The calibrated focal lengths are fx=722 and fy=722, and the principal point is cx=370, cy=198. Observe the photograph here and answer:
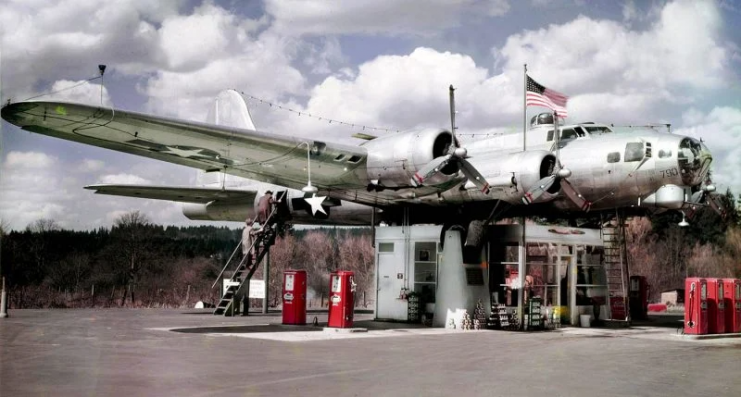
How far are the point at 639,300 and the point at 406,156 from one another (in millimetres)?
15132

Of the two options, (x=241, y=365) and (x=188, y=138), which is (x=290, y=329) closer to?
(x=188, y=138)

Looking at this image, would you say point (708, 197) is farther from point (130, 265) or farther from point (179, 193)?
point (130, 265)

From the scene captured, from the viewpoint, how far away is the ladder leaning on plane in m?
25.9

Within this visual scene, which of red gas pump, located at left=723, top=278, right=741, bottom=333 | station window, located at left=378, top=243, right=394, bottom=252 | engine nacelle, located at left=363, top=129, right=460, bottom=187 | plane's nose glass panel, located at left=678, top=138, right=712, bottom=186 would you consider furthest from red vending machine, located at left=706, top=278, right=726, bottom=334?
station window, located at left=378, top=243, right=394, bottom=252

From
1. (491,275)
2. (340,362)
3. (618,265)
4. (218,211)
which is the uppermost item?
(218,211)

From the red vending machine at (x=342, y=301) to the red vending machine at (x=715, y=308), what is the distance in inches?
413

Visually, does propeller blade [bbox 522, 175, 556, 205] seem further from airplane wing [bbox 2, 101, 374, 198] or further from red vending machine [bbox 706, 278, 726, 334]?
red vending machine [bbox 706, 278, 726, 334]

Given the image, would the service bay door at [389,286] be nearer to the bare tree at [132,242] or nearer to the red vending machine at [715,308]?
the red vending machine at [715,308]

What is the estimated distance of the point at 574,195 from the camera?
21.8 meters

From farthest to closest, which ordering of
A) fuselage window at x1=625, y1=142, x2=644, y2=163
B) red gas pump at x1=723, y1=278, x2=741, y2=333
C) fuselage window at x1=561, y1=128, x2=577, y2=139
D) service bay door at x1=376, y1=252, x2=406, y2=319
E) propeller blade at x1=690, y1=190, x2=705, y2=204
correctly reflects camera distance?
1. service bay door at x1=376, y1=252, x2=406, y2=319
2. propeller blade at x1=690, y1=190, x2=705, y2=204
3. fuselage window at x1=561, y1=128, x2=577, y2=139
4. red gas pump at x1=723, y1=278, x2=741, y2=333
5. fuselage window at x1=625, y1=142, x2=644, y2=163

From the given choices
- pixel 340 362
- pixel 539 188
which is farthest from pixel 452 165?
pixel 340 362

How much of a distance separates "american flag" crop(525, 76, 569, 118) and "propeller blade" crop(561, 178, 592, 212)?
2.60 metres

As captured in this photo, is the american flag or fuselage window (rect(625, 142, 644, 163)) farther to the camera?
the american flag

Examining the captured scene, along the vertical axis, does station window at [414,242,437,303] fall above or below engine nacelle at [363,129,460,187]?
below
